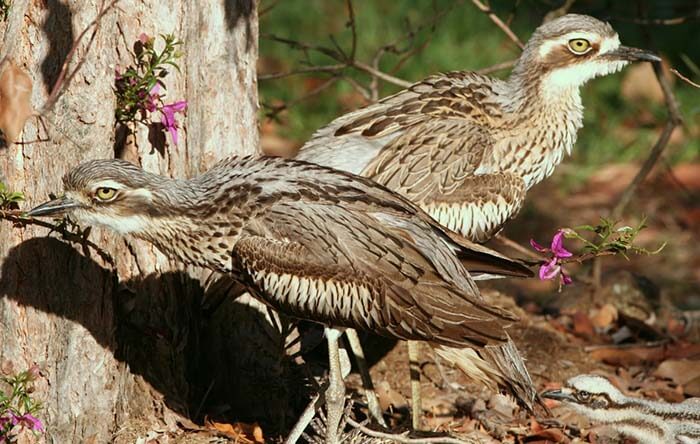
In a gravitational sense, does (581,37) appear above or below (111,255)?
above

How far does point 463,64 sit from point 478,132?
3.85 meters

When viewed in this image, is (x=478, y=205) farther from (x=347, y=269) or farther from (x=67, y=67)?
(x=67, y=67)

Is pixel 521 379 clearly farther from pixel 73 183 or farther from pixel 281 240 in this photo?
pixel 73 183

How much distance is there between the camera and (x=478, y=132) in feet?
20.5

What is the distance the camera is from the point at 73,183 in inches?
184

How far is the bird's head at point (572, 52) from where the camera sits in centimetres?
658

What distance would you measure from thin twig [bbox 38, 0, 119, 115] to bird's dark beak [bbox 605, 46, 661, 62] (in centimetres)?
298

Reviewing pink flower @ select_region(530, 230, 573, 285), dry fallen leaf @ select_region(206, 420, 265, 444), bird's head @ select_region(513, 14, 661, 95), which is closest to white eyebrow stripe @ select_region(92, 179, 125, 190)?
dry fallen leaf @ select_region(206, 420, 265, 444)

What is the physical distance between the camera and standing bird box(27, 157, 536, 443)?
4812 mm

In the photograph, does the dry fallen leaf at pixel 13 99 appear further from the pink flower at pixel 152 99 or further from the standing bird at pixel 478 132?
the standing bird at pixel 478 132

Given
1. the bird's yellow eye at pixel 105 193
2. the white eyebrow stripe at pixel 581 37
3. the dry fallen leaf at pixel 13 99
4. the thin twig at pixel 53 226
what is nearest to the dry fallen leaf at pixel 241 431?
the thin twig at pixel 53 226

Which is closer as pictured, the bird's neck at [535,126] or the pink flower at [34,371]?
the pink flower at [34,371]

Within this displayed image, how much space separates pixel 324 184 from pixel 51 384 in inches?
55.2

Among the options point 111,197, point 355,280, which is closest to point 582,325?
point 355,280
